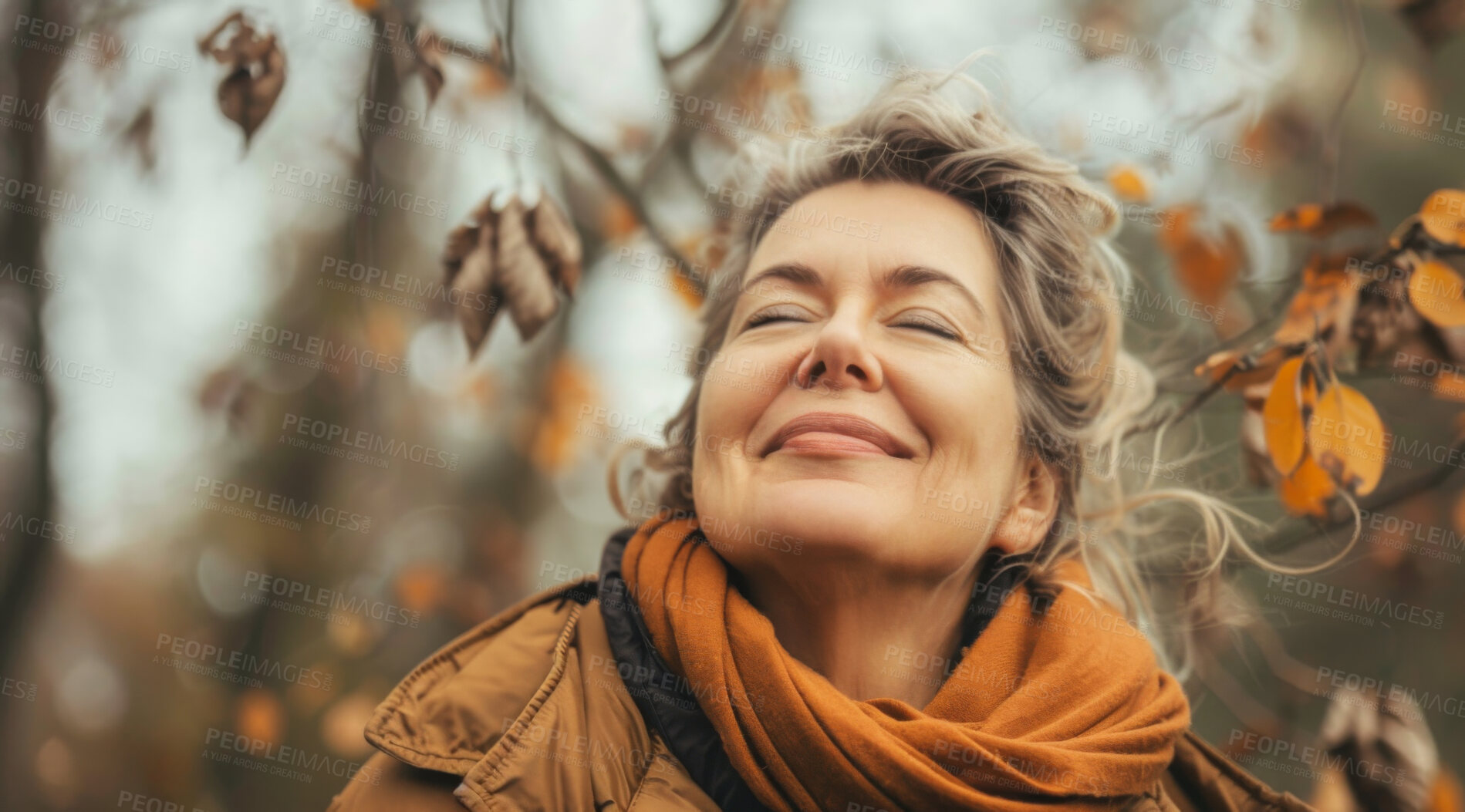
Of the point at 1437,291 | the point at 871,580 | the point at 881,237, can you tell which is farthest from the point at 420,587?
the point at 1437,291

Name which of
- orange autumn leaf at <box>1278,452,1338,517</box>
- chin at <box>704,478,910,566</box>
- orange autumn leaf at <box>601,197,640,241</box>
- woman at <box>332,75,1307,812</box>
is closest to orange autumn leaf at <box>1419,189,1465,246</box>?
orange autumn leaf at <box>1278,452,1338,517</box>

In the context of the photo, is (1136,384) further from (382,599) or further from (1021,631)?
(382,599)

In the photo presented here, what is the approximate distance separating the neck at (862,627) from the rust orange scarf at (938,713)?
8cm

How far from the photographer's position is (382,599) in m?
2.44

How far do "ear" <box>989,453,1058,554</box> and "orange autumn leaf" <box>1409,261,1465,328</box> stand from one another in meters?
0.97

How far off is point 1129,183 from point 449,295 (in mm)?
1745

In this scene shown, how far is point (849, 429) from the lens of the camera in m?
1.44

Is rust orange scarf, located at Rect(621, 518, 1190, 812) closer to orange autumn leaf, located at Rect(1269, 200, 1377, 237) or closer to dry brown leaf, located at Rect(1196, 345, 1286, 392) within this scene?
dry brown leaf, located at Rect(1196, 345, 1286, 392)

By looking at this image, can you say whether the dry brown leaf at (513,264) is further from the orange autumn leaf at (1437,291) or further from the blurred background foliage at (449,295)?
the orange autumn leaf at (1437,291)

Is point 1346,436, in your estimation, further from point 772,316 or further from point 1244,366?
point 772,316

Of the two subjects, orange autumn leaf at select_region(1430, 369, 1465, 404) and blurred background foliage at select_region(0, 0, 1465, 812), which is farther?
blurred background foliage at select_region(0, 0, 1465, 812)

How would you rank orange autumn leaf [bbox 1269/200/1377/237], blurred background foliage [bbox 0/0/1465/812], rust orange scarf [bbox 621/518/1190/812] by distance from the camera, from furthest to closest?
blurred background foliage [bbox 0/0/1465/812] < orange autumn leaf [bbox 1269/200/1377/237] < rust orange scarf [bbox 621/518/1190/812]

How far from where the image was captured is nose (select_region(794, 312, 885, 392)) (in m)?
1.45

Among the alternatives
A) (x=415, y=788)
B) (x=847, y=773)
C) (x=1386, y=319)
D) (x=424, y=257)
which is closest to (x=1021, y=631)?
(x=847, y=773)
